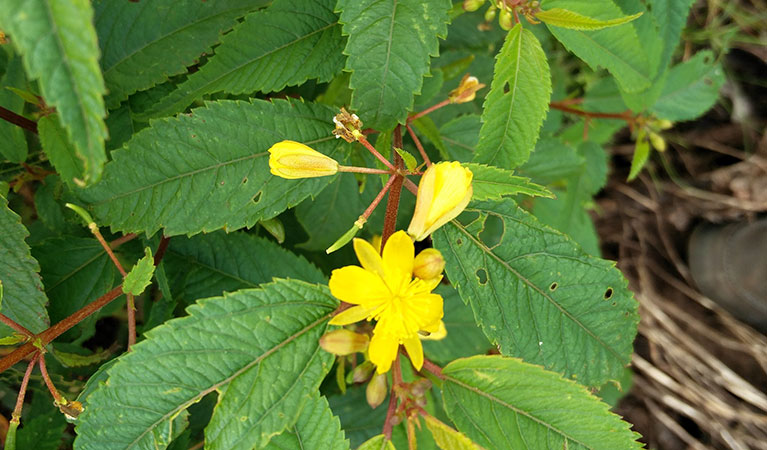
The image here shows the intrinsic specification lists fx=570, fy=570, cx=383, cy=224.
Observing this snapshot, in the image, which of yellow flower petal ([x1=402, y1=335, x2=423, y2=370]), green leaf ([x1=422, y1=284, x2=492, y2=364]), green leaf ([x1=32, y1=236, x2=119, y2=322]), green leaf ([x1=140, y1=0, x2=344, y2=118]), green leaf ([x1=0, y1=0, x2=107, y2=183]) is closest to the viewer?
green leaf ([x1=0, y1=0, x2=107, y2=183])

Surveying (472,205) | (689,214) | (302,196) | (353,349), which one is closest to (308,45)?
(302,196)

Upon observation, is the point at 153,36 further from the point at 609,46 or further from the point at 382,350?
the point at 609,46

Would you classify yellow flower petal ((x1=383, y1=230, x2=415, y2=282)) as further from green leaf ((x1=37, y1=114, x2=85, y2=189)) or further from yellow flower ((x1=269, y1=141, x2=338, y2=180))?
green leaf ((x1=37, y1=114, x2=85, y2=189))

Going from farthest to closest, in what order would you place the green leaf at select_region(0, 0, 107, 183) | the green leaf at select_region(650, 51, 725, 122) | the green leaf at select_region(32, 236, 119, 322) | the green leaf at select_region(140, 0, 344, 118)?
1. the green leaf at select_region(650, 51, 725, 122)
2. the green leaf at select_region(32, 236, 119, 322)
3. the green leaf at select_region(140, 0, 344, 118)
4. the green leaf at select_region(0, 0, 107, 183)

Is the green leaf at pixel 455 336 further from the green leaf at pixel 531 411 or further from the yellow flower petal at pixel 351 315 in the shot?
the yellow flower petal at pixel 351 315

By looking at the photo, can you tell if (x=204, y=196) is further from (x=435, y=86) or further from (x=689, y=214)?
(x=689, y=214)

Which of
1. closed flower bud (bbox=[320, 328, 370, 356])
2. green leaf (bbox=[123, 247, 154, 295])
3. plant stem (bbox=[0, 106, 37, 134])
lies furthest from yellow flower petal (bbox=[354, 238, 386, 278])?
plant stem (bbox=[0, 106, 37, 134])
